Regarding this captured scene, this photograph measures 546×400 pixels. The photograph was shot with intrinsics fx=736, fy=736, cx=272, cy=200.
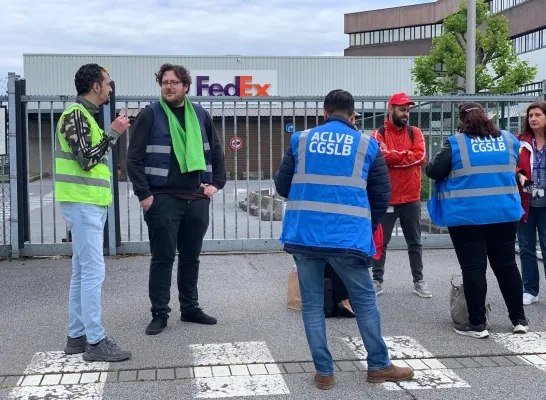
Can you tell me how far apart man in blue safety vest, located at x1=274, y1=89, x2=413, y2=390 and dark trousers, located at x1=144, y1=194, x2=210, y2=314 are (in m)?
1.35

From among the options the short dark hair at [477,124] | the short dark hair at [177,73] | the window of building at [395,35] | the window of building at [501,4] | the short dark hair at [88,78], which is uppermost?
the window of building at [395,35]

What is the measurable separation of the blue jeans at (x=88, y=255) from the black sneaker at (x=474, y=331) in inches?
108

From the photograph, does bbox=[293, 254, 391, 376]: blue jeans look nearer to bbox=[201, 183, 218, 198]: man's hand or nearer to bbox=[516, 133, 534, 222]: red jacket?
bbox=[201, 183, 218, 198]: man's hand

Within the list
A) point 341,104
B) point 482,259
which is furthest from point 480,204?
point 341,104

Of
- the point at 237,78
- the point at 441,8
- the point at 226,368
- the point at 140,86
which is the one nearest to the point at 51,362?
the point at 226,368

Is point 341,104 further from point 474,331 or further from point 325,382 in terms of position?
point 474,331

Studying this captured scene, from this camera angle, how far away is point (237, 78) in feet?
130

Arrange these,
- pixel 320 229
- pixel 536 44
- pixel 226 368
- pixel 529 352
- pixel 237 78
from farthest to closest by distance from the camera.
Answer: pixel 536 44 < pixel 237 78 < pixel 529 352 < pixel 226 368 < pixel 320 229

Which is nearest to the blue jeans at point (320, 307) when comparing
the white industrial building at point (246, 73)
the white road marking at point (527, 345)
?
the white road marking at point (527, 345)

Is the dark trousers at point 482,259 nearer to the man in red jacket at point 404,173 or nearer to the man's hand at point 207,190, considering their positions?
the man in red jacket at point 404,173

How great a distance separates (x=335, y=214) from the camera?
171 inches

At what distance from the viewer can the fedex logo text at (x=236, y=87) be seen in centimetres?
3910

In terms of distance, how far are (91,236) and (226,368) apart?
127 cm

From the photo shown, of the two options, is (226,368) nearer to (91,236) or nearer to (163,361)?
(163,361)
